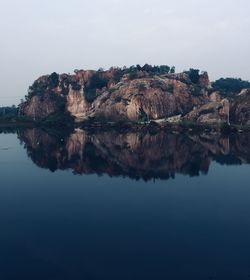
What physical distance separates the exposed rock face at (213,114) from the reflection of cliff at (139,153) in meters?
26.1

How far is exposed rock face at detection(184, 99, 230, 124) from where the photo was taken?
497 ft

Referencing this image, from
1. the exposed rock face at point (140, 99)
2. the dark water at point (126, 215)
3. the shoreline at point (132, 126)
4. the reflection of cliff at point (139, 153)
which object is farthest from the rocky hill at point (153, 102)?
the dark water at point (126, 215)

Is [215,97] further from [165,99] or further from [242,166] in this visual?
[242,166]

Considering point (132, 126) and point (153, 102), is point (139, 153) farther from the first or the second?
point (153, 102)

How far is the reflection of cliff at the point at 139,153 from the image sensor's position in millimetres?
77312

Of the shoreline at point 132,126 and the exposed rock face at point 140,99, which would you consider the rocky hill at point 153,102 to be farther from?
the shoreline at point 132,126

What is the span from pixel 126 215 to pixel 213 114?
11306cm

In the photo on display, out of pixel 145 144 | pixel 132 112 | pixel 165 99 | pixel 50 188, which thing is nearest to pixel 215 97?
pixel 165 99

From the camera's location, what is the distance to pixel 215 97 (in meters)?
177

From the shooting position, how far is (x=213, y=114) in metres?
153

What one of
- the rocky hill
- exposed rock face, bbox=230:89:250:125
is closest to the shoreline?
the rocky hill

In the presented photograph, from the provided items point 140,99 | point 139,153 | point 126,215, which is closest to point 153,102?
point 140,99

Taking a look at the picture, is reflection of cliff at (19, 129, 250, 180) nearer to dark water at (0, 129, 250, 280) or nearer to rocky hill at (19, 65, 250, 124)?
dark water at (0, 129, 250, 280)

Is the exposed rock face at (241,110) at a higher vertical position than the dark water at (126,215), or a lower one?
higher
